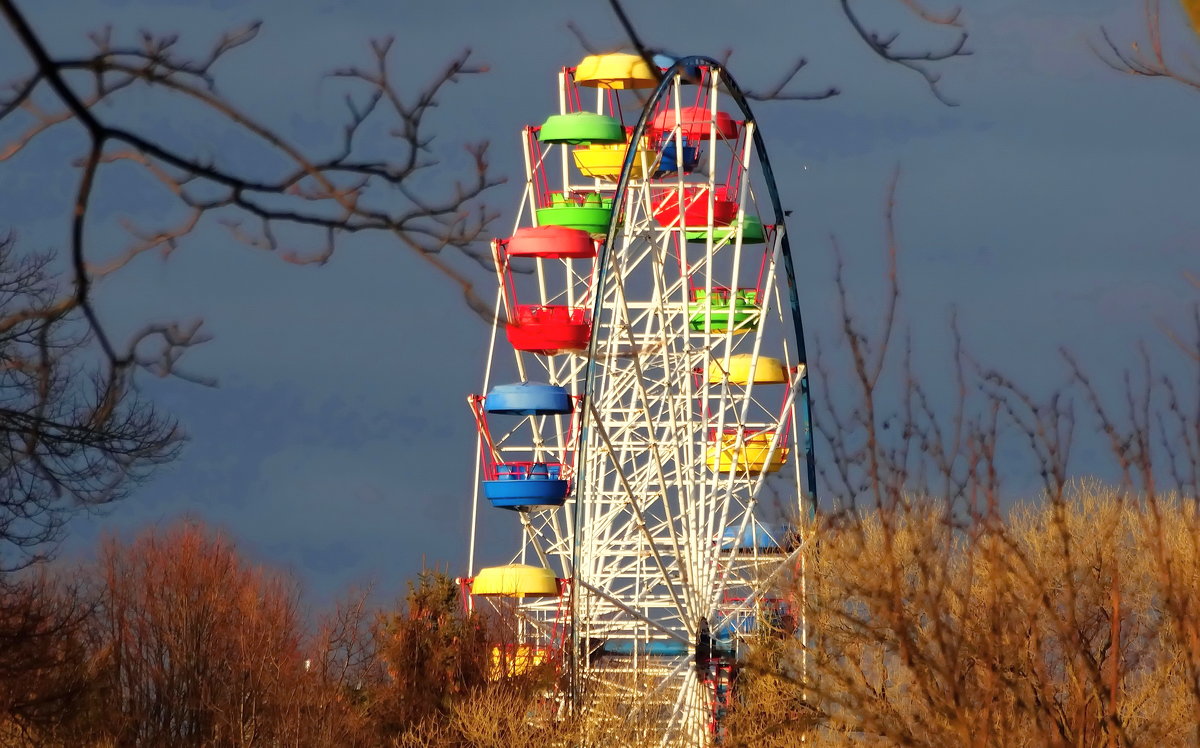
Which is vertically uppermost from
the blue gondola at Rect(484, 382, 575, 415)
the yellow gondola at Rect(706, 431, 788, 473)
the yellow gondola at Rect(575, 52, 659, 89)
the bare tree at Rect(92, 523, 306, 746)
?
the yellow gondola at Rect(575, 52, 659, 89)

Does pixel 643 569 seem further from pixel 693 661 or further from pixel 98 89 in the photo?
pixel 98 89

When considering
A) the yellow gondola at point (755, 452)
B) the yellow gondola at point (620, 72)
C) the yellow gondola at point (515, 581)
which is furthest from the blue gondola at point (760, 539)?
the yellow gondola at point (620, 72)

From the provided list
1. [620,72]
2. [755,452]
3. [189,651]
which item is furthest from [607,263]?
[189,651]

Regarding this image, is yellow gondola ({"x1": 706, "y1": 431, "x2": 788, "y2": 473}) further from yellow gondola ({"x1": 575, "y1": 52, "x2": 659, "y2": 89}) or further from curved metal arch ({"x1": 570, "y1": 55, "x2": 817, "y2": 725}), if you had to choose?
yellow gondola ({"x1": 575, "y1": 52, "x2": 659, "y2": 89})

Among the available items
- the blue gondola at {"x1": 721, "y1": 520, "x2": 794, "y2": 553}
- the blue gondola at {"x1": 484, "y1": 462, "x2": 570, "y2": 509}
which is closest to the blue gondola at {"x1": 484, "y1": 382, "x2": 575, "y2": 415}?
the blue gondola at {"x1": 484, "y1": 462, "x2": 570, "y2": 509}

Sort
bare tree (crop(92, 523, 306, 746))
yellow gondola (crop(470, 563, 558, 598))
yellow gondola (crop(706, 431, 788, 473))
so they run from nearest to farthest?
yellow gondola (crop(470, 563, 558, 598))
yellow gondola (crop(706, 431, 788, 473))
bare tree (crop(92, 523, 306, 746))

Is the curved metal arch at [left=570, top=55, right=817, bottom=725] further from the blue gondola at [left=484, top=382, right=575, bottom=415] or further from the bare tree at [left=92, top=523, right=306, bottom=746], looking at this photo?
the bare tree at [left=92, top=523, right=306, bottom=746]

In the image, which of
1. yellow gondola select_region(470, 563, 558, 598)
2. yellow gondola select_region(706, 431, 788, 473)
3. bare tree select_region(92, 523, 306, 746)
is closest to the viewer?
yellow gondola select_region(470, 563, 558, 598)

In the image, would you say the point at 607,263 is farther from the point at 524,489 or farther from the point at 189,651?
the point at 189,651

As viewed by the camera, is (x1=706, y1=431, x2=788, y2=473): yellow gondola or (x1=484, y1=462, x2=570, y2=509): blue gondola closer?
(x1=484, y1=462, x2=570, y2=509): blue gondola

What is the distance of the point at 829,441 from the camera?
859 cm

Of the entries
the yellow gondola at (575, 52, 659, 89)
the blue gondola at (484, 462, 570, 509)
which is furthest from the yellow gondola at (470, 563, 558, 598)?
the yellow gondola at (575, 52, 659, 89)

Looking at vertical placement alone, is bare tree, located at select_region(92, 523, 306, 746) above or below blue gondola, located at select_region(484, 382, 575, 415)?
below

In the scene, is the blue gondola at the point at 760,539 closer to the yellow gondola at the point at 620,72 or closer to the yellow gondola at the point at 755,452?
the yellow gondola at the point at 755,452
